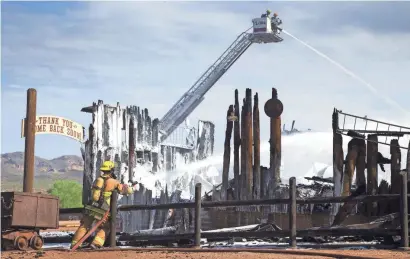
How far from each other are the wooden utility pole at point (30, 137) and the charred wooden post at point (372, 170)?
329 inches

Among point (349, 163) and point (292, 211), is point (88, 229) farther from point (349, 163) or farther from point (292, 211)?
point (349, 163)

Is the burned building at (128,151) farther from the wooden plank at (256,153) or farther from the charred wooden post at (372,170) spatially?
the charred wooden post at (372,170)

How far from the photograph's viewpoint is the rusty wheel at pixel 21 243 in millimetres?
16062

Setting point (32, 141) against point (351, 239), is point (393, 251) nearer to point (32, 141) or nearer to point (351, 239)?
point (351, 239)

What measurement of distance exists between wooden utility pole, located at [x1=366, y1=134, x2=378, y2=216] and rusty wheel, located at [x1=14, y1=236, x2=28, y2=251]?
27.0 ft

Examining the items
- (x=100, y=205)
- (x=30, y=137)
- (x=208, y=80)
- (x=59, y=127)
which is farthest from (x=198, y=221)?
(x=208, y=80)

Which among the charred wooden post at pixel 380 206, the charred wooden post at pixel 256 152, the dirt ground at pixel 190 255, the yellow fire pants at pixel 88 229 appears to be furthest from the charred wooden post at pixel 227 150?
the dirt ground at pixel 190 255

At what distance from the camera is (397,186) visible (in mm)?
17844

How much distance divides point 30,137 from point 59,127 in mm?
7030

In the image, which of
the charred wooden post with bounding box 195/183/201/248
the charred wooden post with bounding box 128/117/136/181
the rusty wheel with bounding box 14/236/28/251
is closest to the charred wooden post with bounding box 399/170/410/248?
the charred wooden post with bounding box 195/183/201/248

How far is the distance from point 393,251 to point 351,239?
12.3ft

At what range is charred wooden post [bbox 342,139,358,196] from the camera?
63.9 ft

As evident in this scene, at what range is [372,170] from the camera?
19.0m

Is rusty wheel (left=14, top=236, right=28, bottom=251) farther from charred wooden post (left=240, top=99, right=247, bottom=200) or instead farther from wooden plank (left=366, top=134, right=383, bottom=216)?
charred wooden post (left=240, top=99, right=247, bottom=200)
